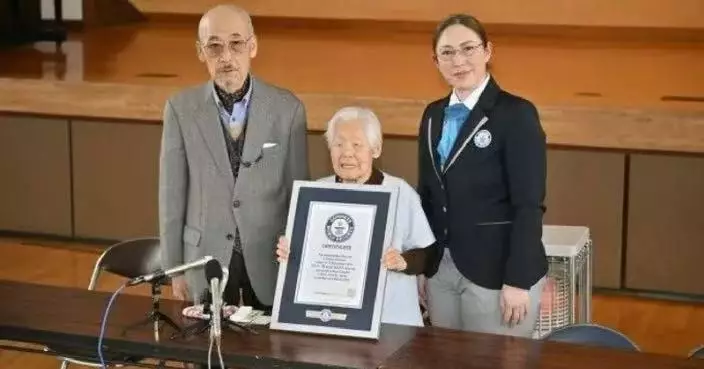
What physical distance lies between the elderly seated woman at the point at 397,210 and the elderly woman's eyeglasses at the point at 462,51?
0.24 meters

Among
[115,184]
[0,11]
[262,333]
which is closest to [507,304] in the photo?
[262,333]

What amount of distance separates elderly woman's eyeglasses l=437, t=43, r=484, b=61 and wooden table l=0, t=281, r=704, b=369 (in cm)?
70

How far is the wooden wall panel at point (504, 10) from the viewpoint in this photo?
8734mm

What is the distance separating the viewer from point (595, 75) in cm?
713

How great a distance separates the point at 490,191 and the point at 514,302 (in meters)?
0.30

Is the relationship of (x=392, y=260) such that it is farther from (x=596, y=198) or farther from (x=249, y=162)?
(x=596, y=198)

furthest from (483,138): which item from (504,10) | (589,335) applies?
(504,10)

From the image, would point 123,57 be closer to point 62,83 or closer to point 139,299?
point 62,83

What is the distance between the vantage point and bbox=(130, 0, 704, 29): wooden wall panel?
8734 mm

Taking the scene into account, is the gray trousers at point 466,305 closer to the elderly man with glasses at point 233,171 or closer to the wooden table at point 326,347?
the wooden table at point 326,347

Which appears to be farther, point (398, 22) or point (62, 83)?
point (398, 22)

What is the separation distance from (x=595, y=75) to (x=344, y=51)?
1938 mm

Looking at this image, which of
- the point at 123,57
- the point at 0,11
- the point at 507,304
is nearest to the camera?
the point at 507,304

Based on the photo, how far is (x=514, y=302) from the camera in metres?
3.30
